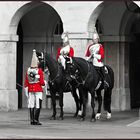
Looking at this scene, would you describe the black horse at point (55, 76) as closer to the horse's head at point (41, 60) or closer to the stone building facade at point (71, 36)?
the horse's head at point (41, 60)

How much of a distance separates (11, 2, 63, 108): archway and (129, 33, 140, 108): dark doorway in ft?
10.6

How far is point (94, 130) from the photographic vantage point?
53.2 feet

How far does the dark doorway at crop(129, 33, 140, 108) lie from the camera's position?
24.9 meters

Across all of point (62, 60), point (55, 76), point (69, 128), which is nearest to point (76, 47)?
point (62, 60)

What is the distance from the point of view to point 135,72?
25.3 m

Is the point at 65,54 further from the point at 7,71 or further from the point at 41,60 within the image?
the point at 7,71

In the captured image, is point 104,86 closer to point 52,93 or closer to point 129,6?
point 52,93

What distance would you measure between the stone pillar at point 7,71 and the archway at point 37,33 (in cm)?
237

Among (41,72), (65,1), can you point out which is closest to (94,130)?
(41,72)

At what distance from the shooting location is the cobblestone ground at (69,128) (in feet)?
48.5

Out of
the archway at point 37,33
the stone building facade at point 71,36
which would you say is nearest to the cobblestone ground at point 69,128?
the stone building facade at point 71,36

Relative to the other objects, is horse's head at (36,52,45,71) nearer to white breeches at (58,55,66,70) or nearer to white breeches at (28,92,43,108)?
white breeches at (58,55,66,70)

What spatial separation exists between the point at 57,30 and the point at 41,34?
72cm

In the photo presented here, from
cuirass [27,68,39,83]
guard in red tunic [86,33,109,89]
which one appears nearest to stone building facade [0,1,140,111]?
guard in red tunic [86,33,109,89]
